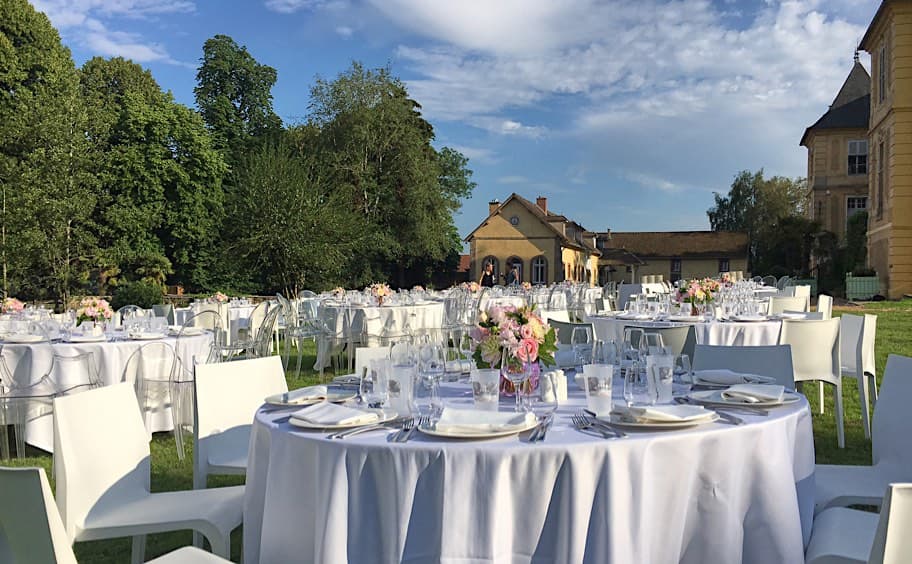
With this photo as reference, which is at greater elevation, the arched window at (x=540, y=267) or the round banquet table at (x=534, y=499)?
the arched window at (x=540, y=267)

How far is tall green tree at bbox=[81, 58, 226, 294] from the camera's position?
86.8ft

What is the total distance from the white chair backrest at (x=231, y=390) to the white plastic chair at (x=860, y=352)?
446 centimetres

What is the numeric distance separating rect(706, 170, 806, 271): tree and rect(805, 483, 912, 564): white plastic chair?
48.0 metres

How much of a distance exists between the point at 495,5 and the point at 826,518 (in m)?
9.28

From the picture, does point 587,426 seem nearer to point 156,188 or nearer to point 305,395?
point 305,395

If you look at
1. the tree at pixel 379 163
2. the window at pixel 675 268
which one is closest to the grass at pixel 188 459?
the tree at pixel 379 163

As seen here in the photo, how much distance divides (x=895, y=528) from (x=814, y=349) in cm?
438

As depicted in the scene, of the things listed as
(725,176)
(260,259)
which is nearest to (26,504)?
(260,259)

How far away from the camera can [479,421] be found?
2.31 meters

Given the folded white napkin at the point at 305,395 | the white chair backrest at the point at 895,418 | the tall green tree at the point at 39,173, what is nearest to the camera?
the folded white napkin at the point at 305,395

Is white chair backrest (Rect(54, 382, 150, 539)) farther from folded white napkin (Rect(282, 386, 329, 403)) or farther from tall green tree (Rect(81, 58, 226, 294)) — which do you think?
tall green tree (Rect(81, 58, 226, 294))

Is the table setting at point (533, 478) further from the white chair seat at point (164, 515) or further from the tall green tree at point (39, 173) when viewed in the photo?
the tall green tree at point (39, 173)

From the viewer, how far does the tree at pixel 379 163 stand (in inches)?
1224

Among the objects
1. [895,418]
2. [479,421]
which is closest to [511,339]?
[479,421]
